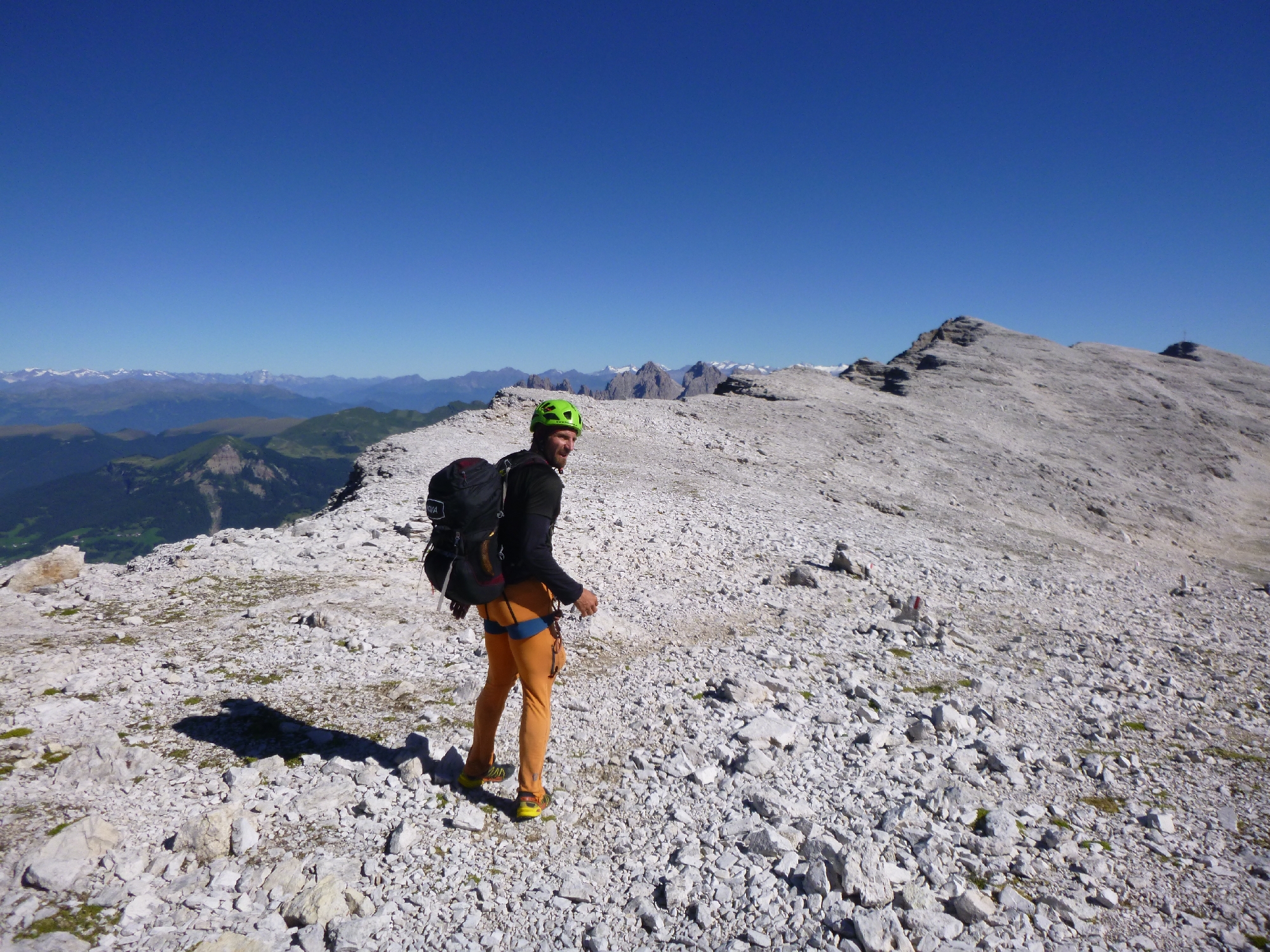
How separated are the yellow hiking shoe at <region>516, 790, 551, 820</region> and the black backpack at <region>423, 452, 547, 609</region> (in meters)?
1.76

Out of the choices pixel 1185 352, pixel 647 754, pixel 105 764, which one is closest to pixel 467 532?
Result: pixel 647 754

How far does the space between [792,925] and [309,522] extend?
1258 cm

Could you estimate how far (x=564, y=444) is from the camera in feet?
17.2

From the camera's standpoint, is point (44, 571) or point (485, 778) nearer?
point (485, 778)

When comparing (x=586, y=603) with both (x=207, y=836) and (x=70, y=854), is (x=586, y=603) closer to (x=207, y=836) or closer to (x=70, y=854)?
(x=207, y=836)

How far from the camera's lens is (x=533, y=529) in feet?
16.1

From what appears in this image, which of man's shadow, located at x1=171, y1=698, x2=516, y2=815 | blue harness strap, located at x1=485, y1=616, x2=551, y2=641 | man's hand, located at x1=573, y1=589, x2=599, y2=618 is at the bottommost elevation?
man's shadow, located at x1=171, y1=698, x2=516, y2=815

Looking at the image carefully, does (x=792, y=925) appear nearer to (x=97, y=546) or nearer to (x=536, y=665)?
(x=536, y=665)

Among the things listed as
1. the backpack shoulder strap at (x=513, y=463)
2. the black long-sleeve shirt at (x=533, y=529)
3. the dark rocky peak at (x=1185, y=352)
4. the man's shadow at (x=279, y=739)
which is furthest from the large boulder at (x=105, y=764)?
the dark rocky peak at (x=1185, y=352)

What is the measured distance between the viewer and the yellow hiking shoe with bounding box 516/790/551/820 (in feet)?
16.7

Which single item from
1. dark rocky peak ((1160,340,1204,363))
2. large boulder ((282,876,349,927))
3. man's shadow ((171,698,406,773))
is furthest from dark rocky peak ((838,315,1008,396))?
large boulder ((282,876,349,927))

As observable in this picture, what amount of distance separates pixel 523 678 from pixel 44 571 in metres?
8.74

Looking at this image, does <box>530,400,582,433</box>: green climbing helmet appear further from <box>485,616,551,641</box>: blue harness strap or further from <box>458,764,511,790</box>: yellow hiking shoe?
<box>458,764,511,790</box>: yellow hiking shoe

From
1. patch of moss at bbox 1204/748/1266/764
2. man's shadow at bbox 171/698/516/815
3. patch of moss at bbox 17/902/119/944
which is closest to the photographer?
patch of moss at bbox 17/902/119/944
